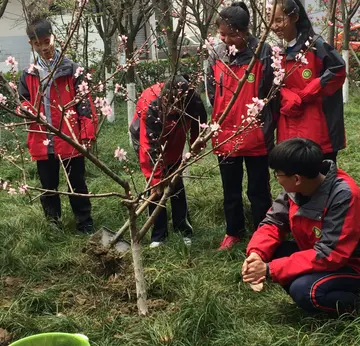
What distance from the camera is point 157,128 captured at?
3.71 meters

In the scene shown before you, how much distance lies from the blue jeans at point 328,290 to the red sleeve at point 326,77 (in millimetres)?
1208

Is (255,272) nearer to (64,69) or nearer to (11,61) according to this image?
(11,61)

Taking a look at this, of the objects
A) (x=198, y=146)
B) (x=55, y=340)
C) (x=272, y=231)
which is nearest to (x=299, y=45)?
(x=198, y=146)

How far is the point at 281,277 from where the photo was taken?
274 centimetres

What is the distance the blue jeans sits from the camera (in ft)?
8.68

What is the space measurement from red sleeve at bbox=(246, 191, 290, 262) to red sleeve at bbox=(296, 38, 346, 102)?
831 mm

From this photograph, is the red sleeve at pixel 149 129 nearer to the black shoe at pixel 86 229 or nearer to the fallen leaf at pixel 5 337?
the black shoe at pixel 86 229

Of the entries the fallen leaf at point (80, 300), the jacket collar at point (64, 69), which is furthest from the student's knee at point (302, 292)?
the jacket collar at point (64, 69)

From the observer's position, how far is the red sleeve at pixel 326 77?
133 inches

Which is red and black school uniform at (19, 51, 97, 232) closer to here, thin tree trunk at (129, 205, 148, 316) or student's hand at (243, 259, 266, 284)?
thin tree trunk at (129, 205, 148, 316)

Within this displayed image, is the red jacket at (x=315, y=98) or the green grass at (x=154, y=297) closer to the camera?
the green grass at (x=154, y=297)

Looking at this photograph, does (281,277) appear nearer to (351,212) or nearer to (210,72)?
(351,212)

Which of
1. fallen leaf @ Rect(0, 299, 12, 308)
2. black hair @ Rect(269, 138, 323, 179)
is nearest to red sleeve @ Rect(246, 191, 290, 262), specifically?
black hair @ Rect(269, 138, 323, 179)

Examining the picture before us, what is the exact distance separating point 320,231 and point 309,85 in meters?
1.11
